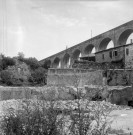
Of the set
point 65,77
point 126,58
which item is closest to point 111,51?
point 126,58

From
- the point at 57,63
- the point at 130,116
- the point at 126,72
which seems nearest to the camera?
the point at 130,116

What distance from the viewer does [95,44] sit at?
145ft

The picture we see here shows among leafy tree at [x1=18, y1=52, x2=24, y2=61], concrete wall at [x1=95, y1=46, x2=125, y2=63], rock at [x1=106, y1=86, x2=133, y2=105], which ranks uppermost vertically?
leafy tree at [x1=18, y1=52, x2=24, y2=61]

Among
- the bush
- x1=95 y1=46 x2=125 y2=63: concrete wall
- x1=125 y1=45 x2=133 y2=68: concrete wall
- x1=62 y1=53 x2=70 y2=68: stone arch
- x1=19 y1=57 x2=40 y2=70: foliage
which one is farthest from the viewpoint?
x1=62 y1=53 x2=70 y2=68: stone arch

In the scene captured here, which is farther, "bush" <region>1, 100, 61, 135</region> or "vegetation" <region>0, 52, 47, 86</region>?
"vegetation" <region>0, 52, 47, 86</region>

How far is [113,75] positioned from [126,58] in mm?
18025

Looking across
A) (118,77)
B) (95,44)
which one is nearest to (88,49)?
(95,44)

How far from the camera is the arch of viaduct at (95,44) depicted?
37.8 metres

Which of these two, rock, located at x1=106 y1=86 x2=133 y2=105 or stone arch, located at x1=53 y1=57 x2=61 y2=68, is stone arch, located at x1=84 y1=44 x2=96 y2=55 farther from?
rock, located at x1=106 y1=86 x2=133 y2=105

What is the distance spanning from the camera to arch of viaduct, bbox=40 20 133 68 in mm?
37781

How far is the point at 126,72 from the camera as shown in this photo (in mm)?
11125

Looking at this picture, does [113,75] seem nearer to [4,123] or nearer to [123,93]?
[123,93]

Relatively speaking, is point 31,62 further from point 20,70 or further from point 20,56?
point 20,70

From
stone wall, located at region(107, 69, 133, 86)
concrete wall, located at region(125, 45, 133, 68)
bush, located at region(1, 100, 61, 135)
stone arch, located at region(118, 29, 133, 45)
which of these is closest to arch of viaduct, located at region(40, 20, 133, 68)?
stone arch, located at region(118, 29, 133, 45)
